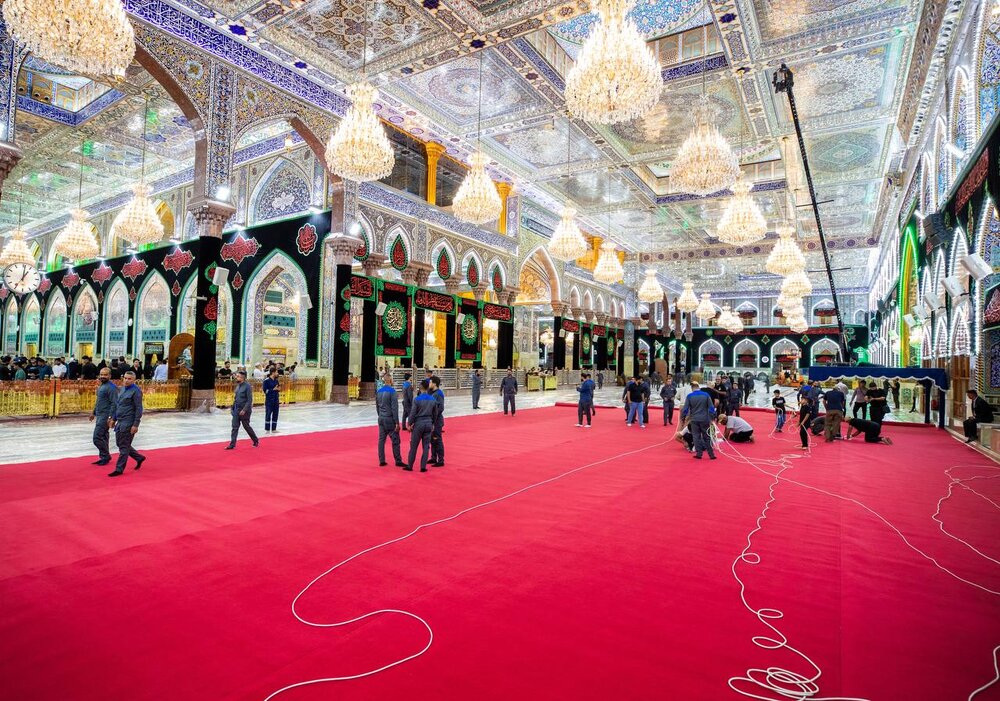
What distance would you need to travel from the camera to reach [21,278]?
12227 mm

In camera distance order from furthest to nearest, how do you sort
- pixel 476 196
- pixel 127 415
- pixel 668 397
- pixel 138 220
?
pixel 138 220 < pixel 668 397 < pixel 476 196 < pixel 127 415

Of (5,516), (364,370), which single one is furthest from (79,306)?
(5,516)

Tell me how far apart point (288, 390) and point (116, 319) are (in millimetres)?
9985

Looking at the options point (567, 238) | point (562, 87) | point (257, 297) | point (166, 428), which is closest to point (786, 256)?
point (567, 238)

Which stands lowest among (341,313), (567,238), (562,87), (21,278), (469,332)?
(469,332)

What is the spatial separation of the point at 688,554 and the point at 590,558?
1.83ft

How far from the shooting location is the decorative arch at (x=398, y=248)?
13523mm

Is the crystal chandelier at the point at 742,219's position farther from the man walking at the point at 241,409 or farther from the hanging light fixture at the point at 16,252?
the hanging light fixture at the point at 16,252

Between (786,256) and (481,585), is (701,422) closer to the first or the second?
(481,585)

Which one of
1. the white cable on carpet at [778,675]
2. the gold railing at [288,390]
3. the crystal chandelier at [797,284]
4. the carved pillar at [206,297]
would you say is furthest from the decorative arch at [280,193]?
the white cable on carpet at [778,675]

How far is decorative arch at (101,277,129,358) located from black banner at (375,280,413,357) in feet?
30.0

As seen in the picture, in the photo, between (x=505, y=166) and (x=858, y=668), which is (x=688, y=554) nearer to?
(x=858, y=668)

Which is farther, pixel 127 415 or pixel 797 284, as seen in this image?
pixel 797 284

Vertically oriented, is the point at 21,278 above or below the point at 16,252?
below
